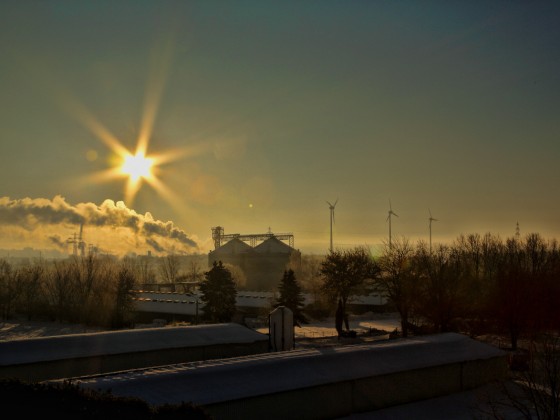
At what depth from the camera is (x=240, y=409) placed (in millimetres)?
17734

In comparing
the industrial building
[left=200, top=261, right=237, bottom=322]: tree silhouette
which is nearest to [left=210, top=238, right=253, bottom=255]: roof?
the industrial building


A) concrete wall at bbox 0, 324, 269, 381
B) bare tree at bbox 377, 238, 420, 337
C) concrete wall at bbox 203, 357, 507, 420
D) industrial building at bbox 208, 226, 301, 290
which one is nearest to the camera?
concrete wall at bbox 203, 357, 507, 420

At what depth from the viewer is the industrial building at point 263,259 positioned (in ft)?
387

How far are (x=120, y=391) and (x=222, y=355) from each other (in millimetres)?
12953

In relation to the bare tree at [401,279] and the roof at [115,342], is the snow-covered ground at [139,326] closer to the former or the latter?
the bare tree at [401,279]

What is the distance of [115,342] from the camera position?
88.4 ft

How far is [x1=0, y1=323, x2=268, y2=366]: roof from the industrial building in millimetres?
83851

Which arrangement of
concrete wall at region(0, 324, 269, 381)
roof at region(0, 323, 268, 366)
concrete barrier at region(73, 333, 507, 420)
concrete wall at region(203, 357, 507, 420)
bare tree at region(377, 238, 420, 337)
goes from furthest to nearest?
bare tree at region(377, 238, 420, 337) < roof at region(0, 323, 268, 366) < concrete wall at region(0, 324, 269, 381) < concrete wall at region(203, 357, 507, 420) < concrete barrier at region(73, 333, 507, 420)

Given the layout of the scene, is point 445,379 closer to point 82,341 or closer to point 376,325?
point 82,341

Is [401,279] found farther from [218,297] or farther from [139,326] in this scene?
[139,326]

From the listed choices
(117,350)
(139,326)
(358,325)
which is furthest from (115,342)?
(358,325)

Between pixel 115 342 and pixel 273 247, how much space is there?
94.0 meters

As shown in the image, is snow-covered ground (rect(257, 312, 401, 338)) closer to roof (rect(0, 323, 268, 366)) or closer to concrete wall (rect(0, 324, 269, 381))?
roof (rect(0, 323, 268, 366))

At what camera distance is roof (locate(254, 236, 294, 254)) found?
120m
